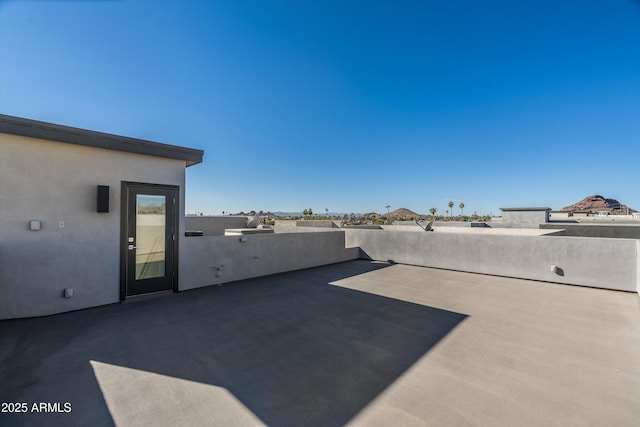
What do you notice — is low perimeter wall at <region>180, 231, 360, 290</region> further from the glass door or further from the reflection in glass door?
the reflection in glass door

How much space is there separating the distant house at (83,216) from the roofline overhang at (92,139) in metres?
0.01

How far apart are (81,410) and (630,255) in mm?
8693

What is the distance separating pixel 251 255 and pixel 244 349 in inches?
137

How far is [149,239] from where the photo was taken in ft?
15.1

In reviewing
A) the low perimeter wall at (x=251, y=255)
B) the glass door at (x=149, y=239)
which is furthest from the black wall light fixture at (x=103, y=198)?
the low perimeter wall at (x=251, y=255)

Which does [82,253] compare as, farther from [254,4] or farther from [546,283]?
[546,283]

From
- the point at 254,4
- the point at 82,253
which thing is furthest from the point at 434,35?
the point at 82,253

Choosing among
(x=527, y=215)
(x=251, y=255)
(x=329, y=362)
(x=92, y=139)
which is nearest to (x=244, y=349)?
(x=329, y=362)

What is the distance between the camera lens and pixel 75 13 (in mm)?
4793

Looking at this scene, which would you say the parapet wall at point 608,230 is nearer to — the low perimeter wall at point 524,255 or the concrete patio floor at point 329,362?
the low perimeter wall at point 524,255

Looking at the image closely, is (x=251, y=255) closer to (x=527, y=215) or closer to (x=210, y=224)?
(x=210, y=224)

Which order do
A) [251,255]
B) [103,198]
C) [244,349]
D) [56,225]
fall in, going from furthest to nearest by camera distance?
[251,255] → [103,198] → [56,225] → [244,349]

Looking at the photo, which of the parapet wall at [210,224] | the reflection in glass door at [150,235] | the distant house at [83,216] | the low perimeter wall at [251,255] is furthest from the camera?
the parapet wall at [210,224]

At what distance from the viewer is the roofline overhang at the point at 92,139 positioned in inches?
135
